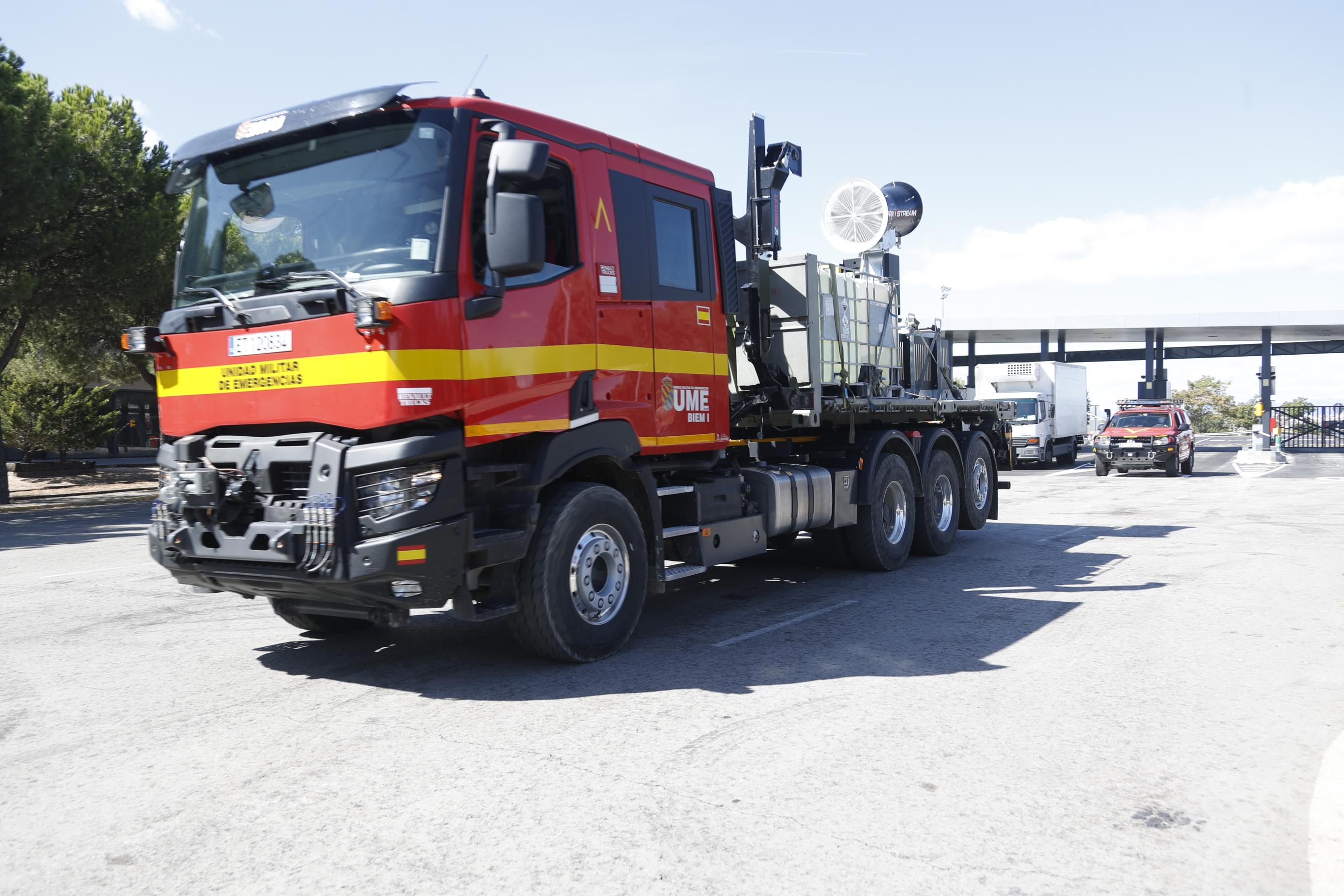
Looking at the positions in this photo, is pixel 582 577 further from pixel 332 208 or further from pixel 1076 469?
pixel 1076 469

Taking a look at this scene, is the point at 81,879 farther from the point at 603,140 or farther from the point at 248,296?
the point at 603,140

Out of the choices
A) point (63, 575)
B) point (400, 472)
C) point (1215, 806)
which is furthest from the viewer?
point (63, 575)

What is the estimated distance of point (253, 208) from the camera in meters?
5.74

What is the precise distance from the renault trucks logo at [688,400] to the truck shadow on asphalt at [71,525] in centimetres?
793

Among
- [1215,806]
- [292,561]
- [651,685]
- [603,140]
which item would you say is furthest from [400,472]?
[1215,806]

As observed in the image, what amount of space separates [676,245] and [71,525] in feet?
45.6

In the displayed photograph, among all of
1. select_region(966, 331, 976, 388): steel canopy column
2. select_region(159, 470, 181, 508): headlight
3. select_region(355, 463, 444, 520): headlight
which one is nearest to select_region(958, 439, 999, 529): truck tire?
select_region(355, 463, 444, 520): headlight

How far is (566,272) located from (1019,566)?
21.0 ft

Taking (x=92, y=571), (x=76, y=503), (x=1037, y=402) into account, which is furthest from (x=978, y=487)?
(x=76, y=503)

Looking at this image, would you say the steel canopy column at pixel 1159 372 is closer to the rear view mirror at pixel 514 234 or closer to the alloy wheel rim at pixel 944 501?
the alloy wheel rim at pixel 944 501

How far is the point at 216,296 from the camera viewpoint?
563 cm

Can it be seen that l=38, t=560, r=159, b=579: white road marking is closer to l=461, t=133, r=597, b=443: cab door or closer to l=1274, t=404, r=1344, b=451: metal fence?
l=461, t=133, r=597, b=443: cab door

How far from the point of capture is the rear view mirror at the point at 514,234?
512 centimetres

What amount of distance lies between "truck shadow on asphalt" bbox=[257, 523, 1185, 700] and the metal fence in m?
40.8
